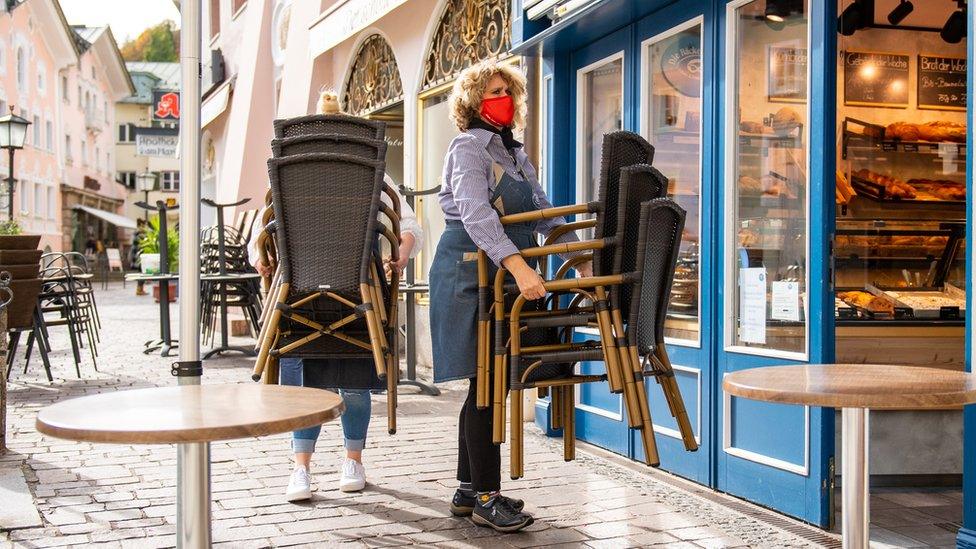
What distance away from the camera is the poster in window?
4.70 m

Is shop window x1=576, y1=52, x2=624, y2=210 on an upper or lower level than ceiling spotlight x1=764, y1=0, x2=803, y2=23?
lower

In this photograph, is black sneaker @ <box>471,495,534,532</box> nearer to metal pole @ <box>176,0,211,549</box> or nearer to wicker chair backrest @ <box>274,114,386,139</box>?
wicker chair backrest @ <box>274,114,386,139</box>

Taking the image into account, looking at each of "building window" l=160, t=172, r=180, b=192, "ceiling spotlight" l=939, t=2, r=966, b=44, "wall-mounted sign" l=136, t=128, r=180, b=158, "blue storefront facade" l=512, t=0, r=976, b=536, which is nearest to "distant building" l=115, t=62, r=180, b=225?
"building window" l=160, t=172, r=180, b=192

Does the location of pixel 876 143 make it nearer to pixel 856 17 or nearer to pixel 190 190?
pixel 856 17

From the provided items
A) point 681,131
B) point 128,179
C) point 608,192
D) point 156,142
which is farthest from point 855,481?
point 128,179

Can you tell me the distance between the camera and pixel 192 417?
2.26 m

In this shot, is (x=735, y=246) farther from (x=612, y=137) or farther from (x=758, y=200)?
(x=612, y=137)

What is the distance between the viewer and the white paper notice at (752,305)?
4.94 m

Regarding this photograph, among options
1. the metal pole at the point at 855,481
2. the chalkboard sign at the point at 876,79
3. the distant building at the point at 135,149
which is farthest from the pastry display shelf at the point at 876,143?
the distant building at the point at 135,149

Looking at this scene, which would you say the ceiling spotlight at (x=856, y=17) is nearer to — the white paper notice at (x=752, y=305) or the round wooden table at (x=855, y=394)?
the white paper notice at (x=752, y=305)

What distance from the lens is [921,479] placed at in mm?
5363

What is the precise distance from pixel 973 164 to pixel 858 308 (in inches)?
98.4

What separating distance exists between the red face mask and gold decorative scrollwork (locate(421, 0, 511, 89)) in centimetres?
457

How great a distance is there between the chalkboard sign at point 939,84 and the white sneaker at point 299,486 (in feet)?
17.5
